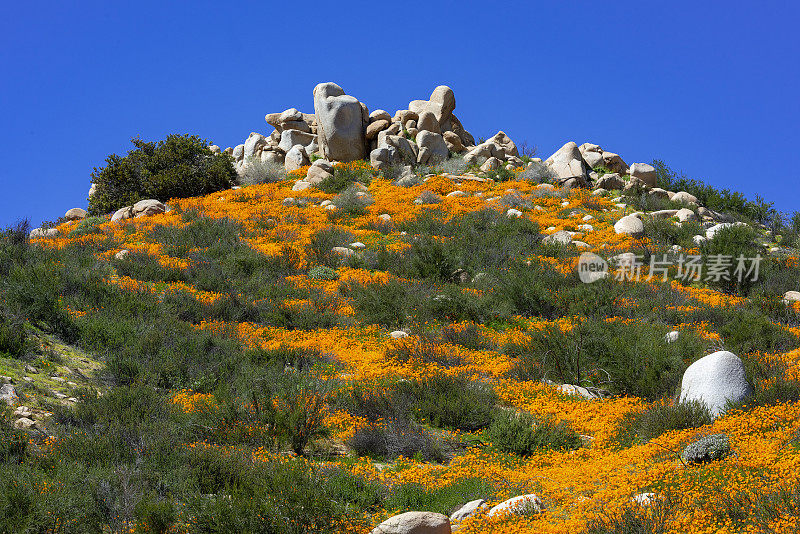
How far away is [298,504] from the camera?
555 centimetres

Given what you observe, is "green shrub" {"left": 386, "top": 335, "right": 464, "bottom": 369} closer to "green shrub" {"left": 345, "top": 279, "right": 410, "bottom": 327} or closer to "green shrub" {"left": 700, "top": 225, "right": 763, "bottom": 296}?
"green shrub" {"left": 345, "top": 279, "right": 410, "bottom": 327}

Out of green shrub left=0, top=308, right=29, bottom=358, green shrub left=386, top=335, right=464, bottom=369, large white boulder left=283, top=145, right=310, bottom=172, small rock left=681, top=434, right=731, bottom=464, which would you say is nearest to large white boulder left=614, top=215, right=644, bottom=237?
green shrub left=386, top=335, right=464, bottom=369

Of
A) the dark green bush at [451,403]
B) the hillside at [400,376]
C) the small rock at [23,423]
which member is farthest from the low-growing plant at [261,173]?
the small rock at [23,423]

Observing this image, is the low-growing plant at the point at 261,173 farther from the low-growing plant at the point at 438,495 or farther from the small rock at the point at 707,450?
the small rock at the point at 707,450

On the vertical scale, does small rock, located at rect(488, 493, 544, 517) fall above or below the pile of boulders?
below

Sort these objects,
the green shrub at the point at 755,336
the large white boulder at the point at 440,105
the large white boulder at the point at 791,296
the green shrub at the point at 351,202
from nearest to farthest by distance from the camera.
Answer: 1. the green shrub at the point at 755,336
2. the large white boulder at the point at 791,296
3. the green shrub at the point at 351,202
4. the large white boulder at the point at 440,105

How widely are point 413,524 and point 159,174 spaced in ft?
78.3

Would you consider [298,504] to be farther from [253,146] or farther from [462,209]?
[253,146]

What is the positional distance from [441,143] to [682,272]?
1551cm

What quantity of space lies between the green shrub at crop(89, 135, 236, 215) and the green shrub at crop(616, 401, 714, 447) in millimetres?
22478

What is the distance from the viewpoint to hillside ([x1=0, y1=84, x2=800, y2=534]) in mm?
5809

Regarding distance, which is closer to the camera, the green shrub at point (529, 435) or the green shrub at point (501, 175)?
the green shrub at point (529, 435)

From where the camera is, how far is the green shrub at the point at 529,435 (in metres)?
7.78

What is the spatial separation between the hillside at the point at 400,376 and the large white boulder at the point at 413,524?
0.02 metres
